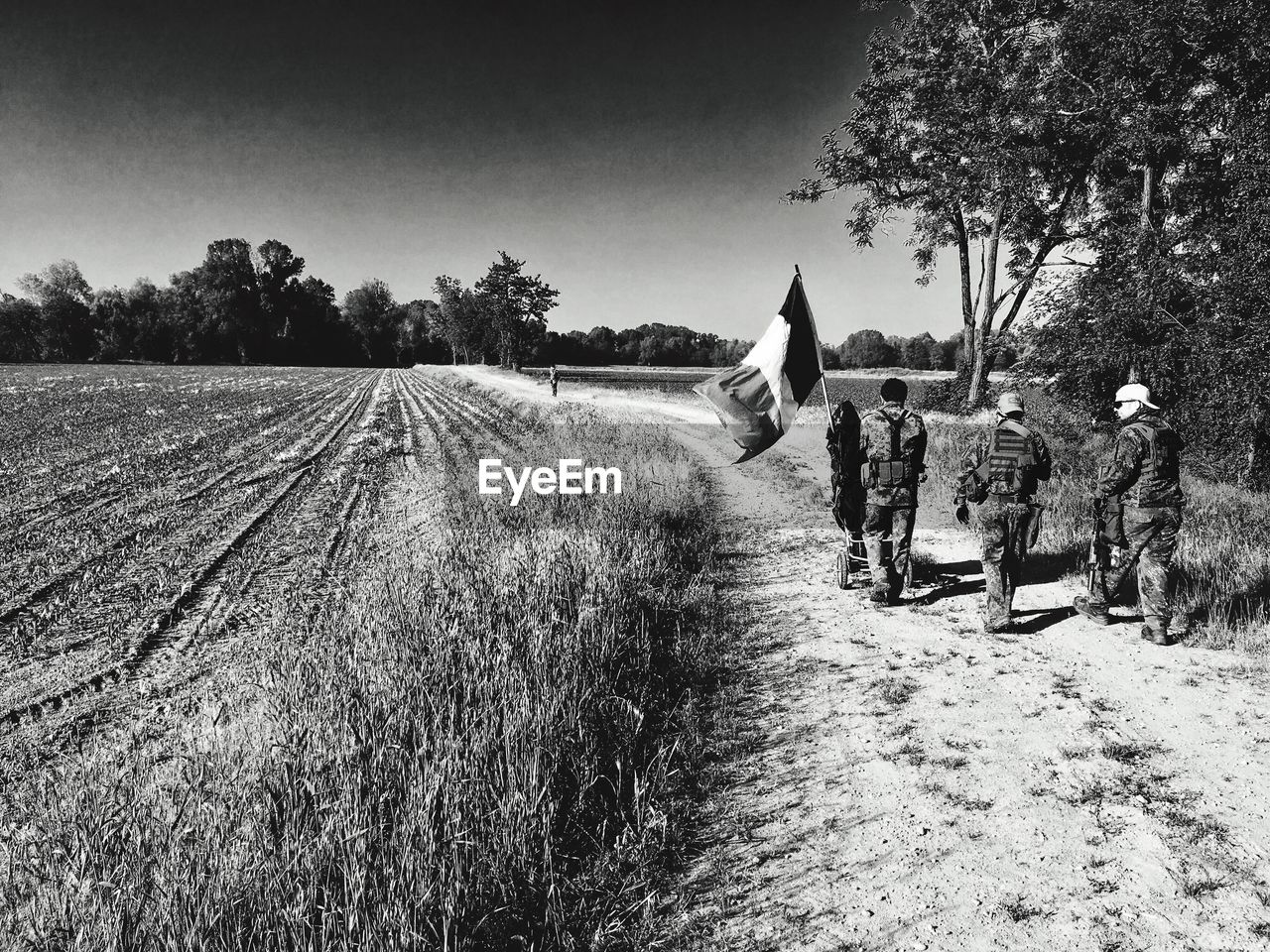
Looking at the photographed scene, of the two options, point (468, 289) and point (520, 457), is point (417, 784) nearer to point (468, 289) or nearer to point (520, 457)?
point (520, 457)

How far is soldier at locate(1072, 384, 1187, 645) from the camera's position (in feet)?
16.5

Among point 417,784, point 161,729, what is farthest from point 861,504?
point 161,729

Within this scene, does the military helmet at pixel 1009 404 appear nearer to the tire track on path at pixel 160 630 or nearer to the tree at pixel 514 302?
the tire track on path at pixel 160 630

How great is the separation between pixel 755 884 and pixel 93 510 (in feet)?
37.7

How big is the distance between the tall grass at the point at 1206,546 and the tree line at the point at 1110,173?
6.43 feet

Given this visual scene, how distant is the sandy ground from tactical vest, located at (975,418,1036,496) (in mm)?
1345

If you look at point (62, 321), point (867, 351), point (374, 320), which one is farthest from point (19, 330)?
point (867, 351)

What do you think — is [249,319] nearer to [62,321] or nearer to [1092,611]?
[62,321]

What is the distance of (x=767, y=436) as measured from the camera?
238 inches

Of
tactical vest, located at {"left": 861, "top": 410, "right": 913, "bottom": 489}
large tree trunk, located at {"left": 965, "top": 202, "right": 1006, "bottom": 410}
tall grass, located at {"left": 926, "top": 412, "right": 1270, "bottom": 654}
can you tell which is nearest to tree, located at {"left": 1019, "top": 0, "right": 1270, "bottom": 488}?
tall grass, located at {"left": 926, "top": 412, "right": 1270, "bottom": 654}

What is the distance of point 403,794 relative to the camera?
295cm
